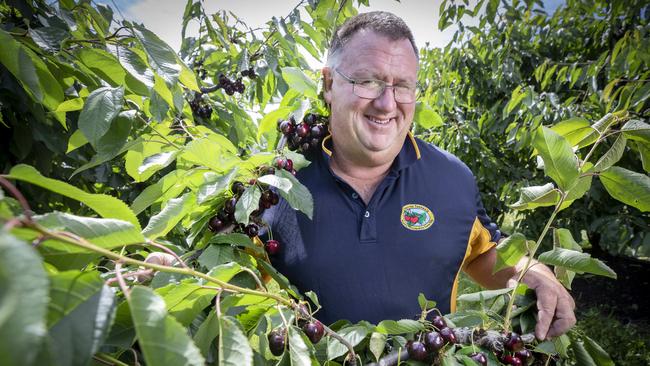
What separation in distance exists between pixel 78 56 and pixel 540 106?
4456mm

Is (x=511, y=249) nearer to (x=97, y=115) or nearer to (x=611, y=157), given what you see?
(x=611, y=157)

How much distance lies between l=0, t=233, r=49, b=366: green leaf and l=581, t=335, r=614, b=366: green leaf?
4.15ft

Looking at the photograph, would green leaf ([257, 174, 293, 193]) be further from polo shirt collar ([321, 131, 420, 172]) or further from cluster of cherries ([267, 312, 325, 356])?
polo shirt collar ([321, 131, 420, 172])

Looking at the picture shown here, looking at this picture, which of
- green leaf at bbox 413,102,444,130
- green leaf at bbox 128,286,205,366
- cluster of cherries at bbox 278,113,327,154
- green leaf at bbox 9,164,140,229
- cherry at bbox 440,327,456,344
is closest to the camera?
green leaf at bbox 128,286,205,366

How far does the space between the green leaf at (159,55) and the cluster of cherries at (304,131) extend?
2.11 ft

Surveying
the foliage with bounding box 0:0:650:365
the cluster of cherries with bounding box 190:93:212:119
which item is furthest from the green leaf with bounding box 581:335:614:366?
the cluster of cherries with bounding box 190:93:212:119

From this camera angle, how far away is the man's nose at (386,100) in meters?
1.84

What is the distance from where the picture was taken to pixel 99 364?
61 centimetres

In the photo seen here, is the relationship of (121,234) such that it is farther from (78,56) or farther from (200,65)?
(200,65)

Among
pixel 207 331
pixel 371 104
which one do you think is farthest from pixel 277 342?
pixel 371 104

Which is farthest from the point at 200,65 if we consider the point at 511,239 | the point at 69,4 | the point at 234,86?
the point at 511,239

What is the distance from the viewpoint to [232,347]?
1.87 ft

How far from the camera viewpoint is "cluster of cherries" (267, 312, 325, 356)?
748 mm

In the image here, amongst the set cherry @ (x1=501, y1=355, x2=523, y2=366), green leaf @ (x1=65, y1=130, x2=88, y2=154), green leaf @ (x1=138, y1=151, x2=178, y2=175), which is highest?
green leaf @ (x1=65, y1=130, x2=88, y2=154)
